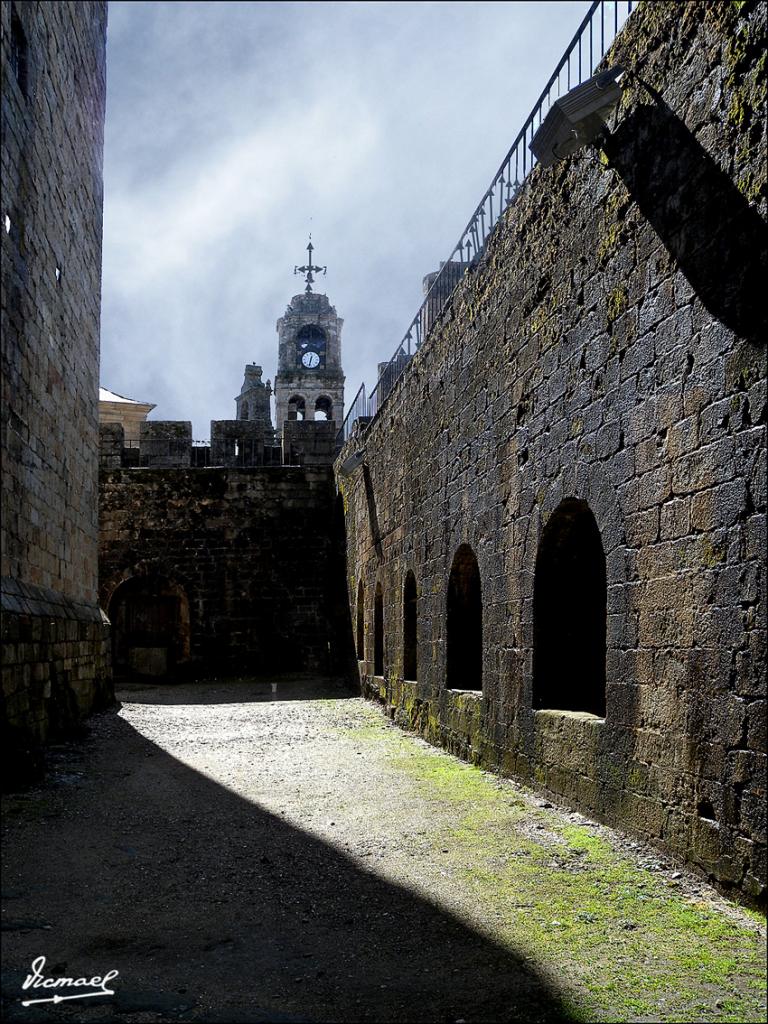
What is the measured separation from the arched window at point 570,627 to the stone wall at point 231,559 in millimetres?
11545

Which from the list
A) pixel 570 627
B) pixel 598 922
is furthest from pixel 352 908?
pixel 570 627

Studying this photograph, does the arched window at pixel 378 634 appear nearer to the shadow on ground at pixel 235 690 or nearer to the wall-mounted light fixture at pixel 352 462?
the shadow on ground at pixel 235 690

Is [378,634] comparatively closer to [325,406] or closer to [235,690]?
[235,690]

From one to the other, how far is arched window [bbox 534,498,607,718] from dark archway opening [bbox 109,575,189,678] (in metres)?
12.5

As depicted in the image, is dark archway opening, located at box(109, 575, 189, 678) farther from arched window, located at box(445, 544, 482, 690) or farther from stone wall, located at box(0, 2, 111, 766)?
arched window, located at box(445, 544, 482, 690)

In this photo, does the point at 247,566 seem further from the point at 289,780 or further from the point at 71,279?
the point at 289,780

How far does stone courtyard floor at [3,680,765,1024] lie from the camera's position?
291cm

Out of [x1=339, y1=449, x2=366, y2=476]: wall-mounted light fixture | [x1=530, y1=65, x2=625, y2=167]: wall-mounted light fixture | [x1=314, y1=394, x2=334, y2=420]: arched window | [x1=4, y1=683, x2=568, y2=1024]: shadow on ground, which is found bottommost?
[x1=4, y1=683, x2=568, y2=1024]: shadow on ground

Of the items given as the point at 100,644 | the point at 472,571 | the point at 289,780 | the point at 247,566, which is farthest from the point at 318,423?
the point at 289,780

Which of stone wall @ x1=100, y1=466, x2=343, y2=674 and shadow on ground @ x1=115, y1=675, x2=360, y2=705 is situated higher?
stone wall @ x1=100, y1=466, x2=343, y2=674

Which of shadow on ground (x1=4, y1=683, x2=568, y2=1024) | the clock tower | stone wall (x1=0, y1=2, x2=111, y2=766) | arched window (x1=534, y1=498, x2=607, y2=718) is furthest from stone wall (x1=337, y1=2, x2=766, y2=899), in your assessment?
the clock tower

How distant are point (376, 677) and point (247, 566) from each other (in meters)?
6.09

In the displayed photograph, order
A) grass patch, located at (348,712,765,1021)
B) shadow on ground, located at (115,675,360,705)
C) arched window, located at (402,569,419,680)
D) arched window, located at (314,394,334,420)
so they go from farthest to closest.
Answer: arched window, located at (314,394,334,420) < shadow on ground, located at (115,675,360,705) < arched window, located at (402,569,419,680) < grass patch, located at (348,712,765,1021)

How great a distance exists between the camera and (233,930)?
3.57m
